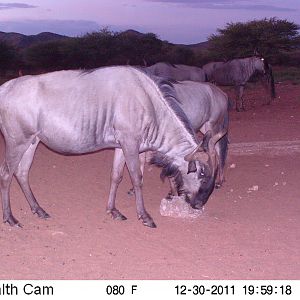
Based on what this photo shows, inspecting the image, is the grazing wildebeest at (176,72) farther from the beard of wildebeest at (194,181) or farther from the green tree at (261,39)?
the green tree at (261,39)

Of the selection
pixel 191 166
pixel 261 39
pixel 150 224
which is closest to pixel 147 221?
pixel 150 224

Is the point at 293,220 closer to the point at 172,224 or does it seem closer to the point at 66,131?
the point at 172,224

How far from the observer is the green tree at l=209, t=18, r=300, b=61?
1494 inches

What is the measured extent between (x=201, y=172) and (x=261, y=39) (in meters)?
33.2

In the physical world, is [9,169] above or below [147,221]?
above

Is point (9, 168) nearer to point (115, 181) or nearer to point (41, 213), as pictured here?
point (41, 213)

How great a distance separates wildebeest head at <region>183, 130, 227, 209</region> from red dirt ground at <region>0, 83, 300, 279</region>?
0.33 m

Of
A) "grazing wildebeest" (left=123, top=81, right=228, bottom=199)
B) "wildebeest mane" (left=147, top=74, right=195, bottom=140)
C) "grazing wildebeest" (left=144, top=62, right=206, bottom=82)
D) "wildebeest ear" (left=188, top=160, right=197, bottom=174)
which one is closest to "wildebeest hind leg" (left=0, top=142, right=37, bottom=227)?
"wildebeest mane" (left=147, top=74, right=195, bottom=140)

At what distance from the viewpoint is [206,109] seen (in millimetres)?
8180

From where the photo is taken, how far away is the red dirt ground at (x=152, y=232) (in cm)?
507

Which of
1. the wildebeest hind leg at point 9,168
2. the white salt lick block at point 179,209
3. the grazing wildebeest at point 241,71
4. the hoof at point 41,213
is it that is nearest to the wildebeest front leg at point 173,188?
the white salt lick block at point 179,209

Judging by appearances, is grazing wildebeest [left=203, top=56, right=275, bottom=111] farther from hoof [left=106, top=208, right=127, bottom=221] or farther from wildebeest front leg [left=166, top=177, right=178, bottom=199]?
hoof [left=106, top=208, right=127, bottom=221]

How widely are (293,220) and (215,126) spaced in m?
2.27

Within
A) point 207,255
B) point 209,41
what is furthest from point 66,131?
point 209,41
